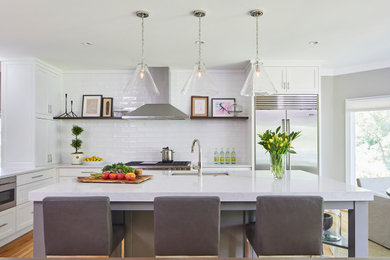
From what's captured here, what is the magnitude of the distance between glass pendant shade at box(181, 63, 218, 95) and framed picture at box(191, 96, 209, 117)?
2365mm

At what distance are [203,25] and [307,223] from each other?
223cm

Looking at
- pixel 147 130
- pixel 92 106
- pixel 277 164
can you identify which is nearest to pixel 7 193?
pixel 92 106

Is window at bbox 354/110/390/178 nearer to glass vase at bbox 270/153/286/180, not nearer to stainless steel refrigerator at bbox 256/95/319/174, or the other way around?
stainless steel refrigerator at bbox 256/95/319/174

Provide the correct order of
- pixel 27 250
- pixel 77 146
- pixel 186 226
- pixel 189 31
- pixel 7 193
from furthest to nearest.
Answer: pixel 77 146
pixel 7 193
pixel 27 250
pixel 189 31
pixel 186 226

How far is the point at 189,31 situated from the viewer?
3.23 m

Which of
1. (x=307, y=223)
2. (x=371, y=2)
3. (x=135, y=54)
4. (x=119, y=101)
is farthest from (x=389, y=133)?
(x=119, y=101)

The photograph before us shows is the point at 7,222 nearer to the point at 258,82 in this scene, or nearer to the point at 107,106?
the point at 107,106

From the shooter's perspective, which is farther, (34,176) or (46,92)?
(46,92)

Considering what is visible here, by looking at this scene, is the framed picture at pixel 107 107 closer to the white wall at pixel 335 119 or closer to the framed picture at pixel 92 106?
the framed picture at pixel 92 106

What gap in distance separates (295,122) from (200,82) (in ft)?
7.84

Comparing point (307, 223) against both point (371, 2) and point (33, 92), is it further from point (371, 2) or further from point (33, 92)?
point (33, 92)

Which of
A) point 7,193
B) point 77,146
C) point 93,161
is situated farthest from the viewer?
point 77,146

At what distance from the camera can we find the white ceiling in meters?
2.60

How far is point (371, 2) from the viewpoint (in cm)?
252
